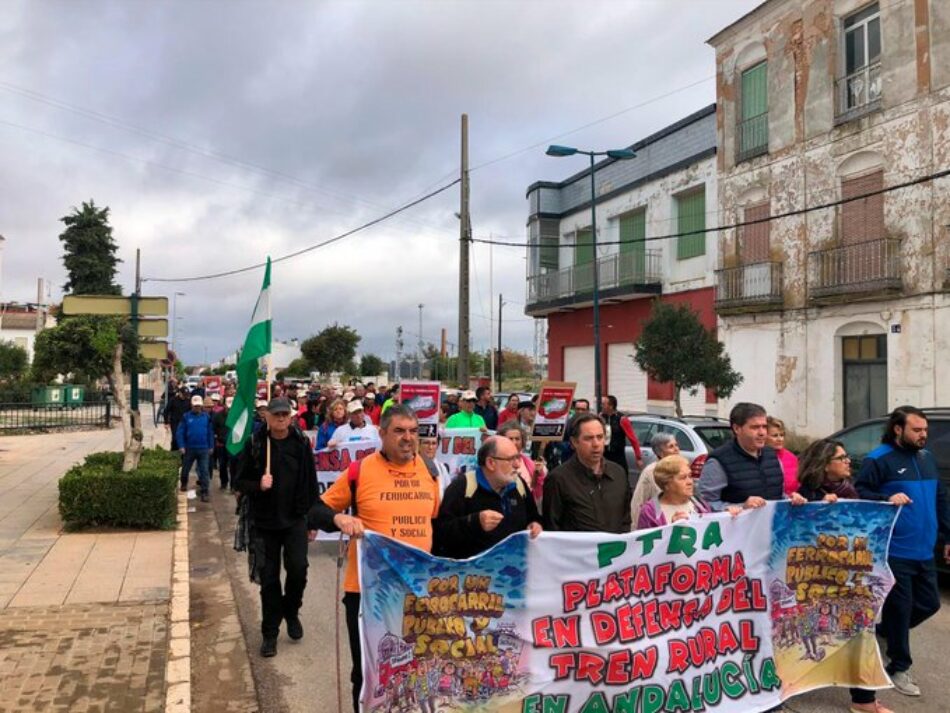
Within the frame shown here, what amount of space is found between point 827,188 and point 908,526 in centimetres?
1765

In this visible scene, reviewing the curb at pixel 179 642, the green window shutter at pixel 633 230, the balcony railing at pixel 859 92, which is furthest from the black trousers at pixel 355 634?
the green window shutter at pixel 633 230

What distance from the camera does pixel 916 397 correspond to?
1791 cm

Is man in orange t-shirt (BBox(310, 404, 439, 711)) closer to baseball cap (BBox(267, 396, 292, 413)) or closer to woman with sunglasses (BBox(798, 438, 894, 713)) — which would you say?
baseball cap (BBox(267, 396, 292, 413))

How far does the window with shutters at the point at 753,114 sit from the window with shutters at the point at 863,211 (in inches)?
131

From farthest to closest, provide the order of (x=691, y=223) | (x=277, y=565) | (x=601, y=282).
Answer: (x=601, y=282) < (x=691, y=223) < (x=277, y=565)

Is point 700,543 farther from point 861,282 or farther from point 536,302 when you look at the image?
point 536,302

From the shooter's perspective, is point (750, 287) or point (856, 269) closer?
point (856, 269)

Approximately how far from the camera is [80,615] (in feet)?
20.3

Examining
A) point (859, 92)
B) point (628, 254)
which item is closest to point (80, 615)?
point (859, 92)

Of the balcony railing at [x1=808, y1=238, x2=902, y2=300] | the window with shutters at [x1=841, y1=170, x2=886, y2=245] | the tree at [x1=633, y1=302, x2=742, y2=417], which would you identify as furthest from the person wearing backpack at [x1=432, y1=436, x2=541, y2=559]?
the window with shutters at [x1=841, y1=170, x2=886, y2=245]

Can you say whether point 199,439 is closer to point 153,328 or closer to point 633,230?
point 153,328

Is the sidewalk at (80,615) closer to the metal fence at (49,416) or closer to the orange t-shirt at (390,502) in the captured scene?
the orange t-shirt at (390,502)

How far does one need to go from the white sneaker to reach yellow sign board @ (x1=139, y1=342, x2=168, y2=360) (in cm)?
997

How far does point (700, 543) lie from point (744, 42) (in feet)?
74.5
